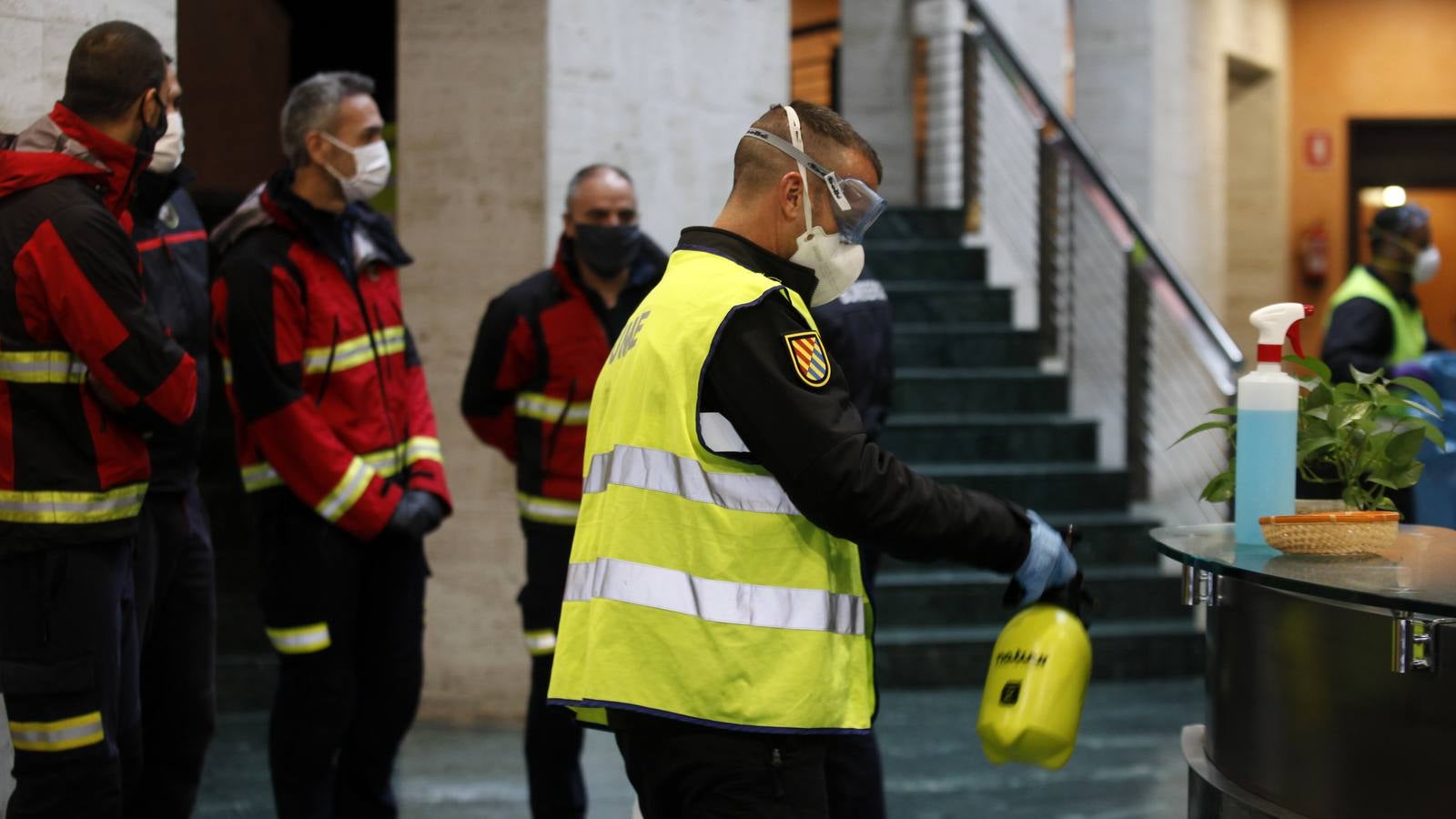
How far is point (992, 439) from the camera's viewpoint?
7621 mm

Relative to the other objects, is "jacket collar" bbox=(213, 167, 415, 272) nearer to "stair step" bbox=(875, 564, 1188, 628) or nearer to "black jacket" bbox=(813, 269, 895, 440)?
"black jacket" bbox=(813, 269, 895, 440)

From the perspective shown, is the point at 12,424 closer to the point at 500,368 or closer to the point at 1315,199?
the point at 500,368

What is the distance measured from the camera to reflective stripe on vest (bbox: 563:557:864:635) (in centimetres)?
232

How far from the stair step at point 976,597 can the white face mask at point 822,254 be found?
415 cm

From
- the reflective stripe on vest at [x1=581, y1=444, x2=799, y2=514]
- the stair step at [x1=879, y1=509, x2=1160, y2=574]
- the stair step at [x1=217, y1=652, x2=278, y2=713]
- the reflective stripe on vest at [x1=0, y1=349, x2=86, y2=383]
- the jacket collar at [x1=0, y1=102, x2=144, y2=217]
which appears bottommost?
the stair step at [x1=217, y1=652, x2=278, y2=713]

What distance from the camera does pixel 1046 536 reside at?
8.25 ft

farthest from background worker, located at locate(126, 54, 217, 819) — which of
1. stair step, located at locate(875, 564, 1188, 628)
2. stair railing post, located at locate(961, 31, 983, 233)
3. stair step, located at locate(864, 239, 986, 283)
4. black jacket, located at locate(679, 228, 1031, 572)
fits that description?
stair railing post, located at locate(961, 31, 983, 233)

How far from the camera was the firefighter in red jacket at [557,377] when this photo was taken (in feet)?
13.6

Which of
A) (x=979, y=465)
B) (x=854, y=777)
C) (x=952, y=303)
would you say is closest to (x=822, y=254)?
(x=854, y=777)

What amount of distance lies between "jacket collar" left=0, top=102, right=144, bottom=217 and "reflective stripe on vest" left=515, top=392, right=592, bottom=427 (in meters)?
1.31

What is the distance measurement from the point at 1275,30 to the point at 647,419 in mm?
10759

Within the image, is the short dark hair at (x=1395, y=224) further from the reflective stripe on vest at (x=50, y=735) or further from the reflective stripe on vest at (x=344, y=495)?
the reflective stripe on vest at (x=50, y=735)

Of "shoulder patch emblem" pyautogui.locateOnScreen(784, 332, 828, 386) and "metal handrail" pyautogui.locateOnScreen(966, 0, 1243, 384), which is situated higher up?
"metal handrail" pyautogui.locateOnScreen(966, 0, 1243, 384)

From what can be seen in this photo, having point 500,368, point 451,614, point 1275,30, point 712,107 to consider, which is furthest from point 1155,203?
point 500,368
